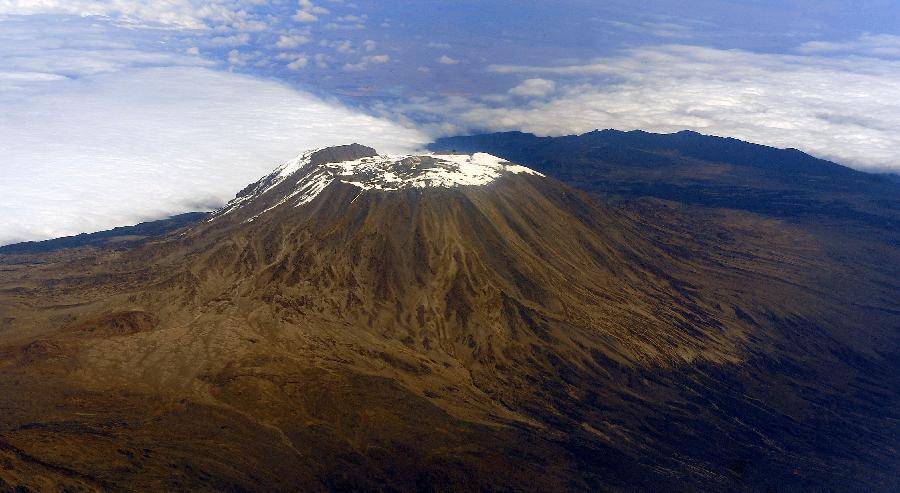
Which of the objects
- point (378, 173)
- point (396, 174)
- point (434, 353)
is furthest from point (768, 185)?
point (434, 353)

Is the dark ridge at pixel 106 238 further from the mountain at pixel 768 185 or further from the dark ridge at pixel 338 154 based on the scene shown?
the mountain at pixel 768 185

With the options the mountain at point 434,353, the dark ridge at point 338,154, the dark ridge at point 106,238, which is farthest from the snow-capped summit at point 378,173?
the dark ridge at point 106,238

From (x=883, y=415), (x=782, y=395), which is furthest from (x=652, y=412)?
(x=883, y=415)

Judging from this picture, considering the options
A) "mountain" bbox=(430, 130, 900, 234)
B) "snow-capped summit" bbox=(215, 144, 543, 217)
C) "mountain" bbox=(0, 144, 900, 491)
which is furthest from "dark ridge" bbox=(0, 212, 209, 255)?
"mountain" bbox=(430, 130, 900, 234)

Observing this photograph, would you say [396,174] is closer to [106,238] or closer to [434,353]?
[434,353]

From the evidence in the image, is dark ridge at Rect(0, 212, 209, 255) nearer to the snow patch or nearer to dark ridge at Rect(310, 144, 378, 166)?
the snow patch

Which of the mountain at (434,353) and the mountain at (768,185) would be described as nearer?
the mountain at (434,353)
